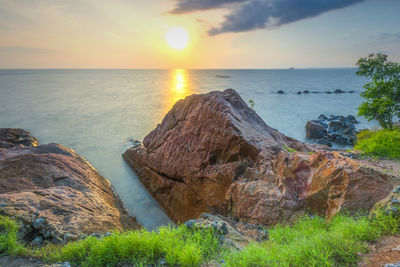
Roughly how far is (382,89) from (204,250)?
15.4 metres

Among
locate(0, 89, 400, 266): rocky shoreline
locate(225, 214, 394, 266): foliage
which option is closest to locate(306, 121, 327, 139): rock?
locate(0, 89, 400, 266): rocky shoreline

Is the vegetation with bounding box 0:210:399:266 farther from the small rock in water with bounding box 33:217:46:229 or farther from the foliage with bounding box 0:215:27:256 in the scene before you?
the small rock in water with bounding box 33:217:46:229

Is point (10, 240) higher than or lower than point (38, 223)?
higher

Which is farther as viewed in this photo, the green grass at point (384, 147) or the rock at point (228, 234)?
the green grass at point (384, 147)

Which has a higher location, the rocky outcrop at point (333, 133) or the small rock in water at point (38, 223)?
the small rock in water at point (38, 223)

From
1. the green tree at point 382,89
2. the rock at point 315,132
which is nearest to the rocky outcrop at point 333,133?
the rock at point 315,132

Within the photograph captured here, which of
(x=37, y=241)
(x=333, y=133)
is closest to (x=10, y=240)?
(x=37, y=241)

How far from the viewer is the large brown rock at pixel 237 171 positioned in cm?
562

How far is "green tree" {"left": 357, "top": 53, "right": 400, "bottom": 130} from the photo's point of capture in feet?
42.8

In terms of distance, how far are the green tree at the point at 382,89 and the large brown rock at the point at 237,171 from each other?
18.0 ft

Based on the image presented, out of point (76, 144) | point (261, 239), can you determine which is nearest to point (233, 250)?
point (261, 239)

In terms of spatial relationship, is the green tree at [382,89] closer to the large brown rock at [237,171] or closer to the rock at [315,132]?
the large brown rock at [237,171]

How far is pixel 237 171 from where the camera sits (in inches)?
330

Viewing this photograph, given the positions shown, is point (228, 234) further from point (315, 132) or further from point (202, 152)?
point (315, 132)
